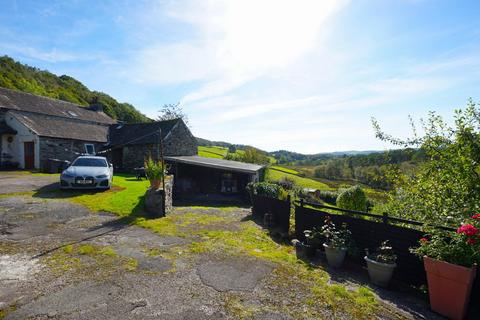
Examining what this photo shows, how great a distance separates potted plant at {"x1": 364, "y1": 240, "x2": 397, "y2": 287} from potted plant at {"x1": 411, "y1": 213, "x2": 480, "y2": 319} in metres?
0.71

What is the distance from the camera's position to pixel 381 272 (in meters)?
4.73

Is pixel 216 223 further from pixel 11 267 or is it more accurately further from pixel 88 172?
pixel 88 172

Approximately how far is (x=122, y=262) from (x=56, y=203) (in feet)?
20.7

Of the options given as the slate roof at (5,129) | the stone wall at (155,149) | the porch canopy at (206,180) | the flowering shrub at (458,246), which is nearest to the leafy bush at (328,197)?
the porch canopy at (206,180)

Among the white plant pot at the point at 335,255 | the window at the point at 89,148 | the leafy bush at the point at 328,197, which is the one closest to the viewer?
the white plant pot at the point at 335,255

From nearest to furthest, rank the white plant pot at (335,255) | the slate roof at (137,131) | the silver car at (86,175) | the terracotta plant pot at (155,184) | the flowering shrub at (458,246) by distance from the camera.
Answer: the flowering shrub at (458,246), the white plant pot at (335,255), the terracotta plant pot at (155,184), the silver car at (86,175), the slate roof at (137,131)

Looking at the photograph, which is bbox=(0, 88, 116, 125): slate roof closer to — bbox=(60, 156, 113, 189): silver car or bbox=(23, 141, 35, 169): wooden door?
bbox=(23, 141, 35, 169): wooden door

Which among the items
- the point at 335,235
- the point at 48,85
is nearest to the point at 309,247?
the point at 335,235

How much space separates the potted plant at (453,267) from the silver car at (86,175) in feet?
40.7

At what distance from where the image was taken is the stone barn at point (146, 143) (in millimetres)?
23016

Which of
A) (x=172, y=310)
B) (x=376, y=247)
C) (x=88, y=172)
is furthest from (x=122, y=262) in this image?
(x=88, y=172)

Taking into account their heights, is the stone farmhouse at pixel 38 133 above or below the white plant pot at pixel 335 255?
above

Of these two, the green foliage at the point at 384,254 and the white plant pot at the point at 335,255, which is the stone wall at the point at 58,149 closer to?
the white plant pot at the point at 335,255

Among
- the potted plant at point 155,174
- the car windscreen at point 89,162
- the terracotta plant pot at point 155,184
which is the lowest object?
the terracotta plant pot at point 155,184
